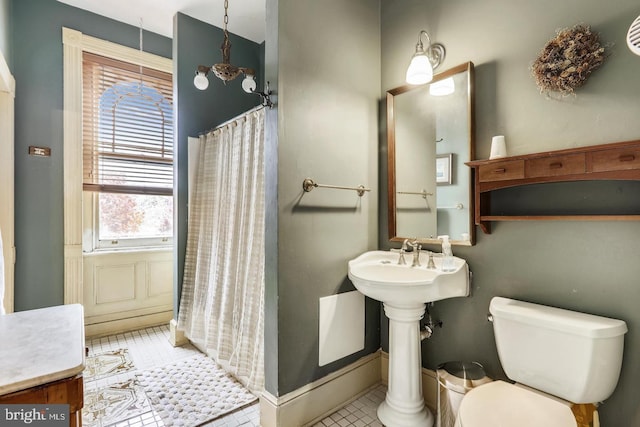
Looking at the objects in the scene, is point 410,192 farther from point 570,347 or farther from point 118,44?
point 118,44

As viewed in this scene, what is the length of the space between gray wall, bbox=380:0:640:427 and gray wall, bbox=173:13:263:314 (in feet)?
5.77

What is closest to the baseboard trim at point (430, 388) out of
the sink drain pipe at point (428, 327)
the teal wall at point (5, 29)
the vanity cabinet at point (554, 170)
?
the sink drain pipe at point (428, 327)

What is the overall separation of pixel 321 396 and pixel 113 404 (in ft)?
4.03

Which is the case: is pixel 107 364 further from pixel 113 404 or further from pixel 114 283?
pixel 114 283

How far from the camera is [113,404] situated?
1831mm

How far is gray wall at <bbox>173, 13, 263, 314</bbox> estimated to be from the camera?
104 inches

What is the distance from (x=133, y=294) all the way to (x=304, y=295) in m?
2.07

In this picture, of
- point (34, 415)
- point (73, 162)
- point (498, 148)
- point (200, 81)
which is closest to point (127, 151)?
point (73, 162)

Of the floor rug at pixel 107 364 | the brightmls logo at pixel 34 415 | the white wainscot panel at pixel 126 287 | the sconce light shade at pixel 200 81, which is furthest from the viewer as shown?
the white wainscot panel at pixel 126 287

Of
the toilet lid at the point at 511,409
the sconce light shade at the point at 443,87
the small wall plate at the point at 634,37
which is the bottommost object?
the toilet lid at the point at 511,409

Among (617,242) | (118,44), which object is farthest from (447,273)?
(118,44)

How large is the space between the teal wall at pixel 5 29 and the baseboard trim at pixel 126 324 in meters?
2.14

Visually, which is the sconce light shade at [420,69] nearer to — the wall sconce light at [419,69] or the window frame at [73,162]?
the wall sconce light at [419,69]

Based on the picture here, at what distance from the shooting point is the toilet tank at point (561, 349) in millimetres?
1165
